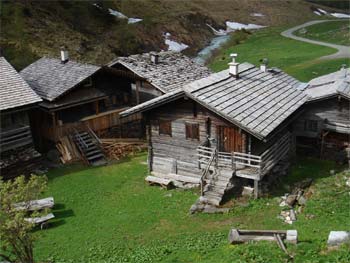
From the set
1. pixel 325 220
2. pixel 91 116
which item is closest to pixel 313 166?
pixel 325 220

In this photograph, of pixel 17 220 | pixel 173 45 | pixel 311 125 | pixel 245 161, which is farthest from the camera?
pixel 173 45

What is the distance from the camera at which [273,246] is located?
14.7 m

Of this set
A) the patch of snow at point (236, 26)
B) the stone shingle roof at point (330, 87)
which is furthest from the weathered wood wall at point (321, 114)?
the patch of snow at point (236, 26)

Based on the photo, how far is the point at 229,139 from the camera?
22359 millimetres

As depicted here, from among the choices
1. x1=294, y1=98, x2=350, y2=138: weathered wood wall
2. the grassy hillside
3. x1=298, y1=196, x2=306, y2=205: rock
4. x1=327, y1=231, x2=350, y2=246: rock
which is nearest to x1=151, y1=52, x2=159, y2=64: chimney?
x1=294, y1=98, x2=350, y2=138: weathered wood wall

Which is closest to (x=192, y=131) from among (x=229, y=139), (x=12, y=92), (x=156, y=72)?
(x=229, y=139)

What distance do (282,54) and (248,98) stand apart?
1634 inches

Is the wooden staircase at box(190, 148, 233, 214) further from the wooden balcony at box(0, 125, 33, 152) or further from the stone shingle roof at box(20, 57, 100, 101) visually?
the stone shingle roof at box(20, 57, 100, 101)

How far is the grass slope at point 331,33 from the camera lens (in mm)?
67963

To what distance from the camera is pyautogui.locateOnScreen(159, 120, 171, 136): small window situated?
23969mm

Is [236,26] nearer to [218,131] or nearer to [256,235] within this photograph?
[218,131]

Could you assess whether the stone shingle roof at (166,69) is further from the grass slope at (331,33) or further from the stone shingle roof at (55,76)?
the grass slope at (331,33)

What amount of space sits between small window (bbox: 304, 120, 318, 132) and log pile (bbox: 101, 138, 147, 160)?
34.9 feet

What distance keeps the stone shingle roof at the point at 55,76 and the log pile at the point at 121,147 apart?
446 cm
